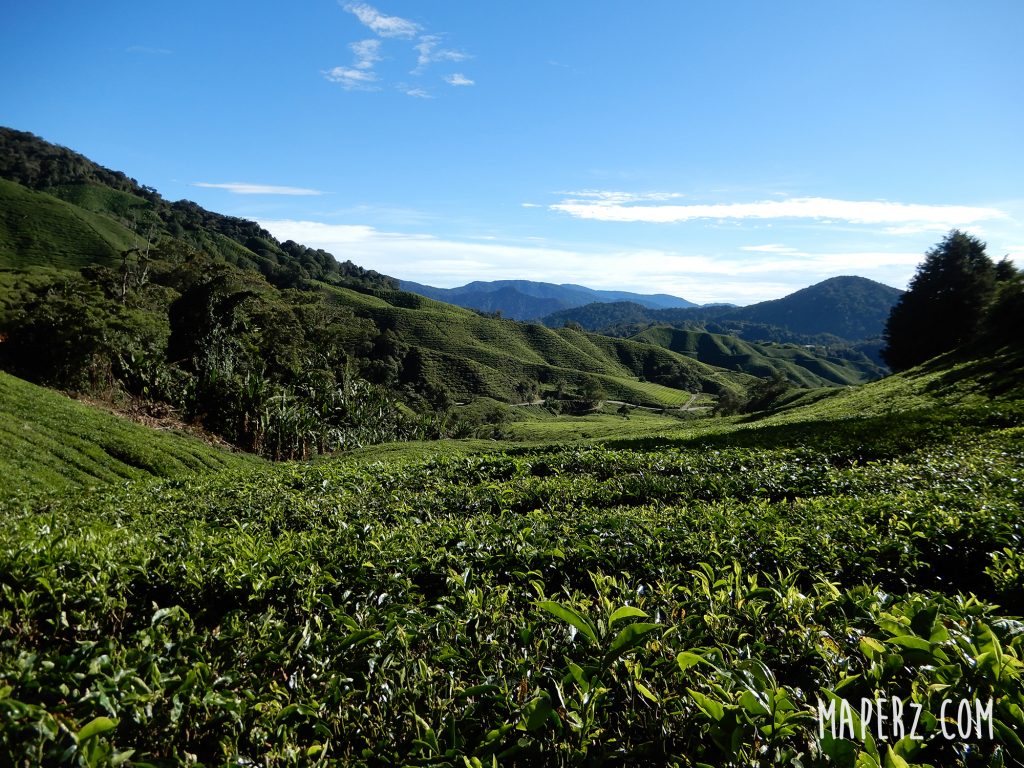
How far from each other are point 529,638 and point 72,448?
24691 mm

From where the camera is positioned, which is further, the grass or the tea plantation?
the grass

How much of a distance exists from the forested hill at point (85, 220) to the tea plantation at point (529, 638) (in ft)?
270

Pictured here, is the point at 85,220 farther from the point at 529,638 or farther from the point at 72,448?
the point at 529,638

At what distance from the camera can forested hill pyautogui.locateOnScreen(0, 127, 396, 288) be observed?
111750mm

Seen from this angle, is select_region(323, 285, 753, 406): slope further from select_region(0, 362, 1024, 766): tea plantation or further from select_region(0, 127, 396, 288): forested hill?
select_region(0, 362, 1024, 766): tea plantation

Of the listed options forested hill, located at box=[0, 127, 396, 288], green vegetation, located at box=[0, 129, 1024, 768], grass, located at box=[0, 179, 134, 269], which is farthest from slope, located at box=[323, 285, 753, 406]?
green vegetation, located at box=[0, 129, 1024, 768]

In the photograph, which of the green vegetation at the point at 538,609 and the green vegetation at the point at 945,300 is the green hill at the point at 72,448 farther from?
the green vegetation at the point at 945,300

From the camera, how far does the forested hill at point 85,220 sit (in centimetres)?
11175

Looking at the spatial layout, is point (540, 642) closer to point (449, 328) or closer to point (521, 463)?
point (521, 463)

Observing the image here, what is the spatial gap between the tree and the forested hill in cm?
8949

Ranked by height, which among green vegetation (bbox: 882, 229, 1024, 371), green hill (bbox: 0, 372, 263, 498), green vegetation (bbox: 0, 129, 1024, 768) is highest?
green vegetation (bbox: 882, 229, 1024, 371)

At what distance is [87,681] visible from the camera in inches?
118

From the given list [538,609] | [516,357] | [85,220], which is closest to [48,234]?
[85,220]


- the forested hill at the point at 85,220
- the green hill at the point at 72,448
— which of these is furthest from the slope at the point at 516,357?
the green hill at the point at 72,448
